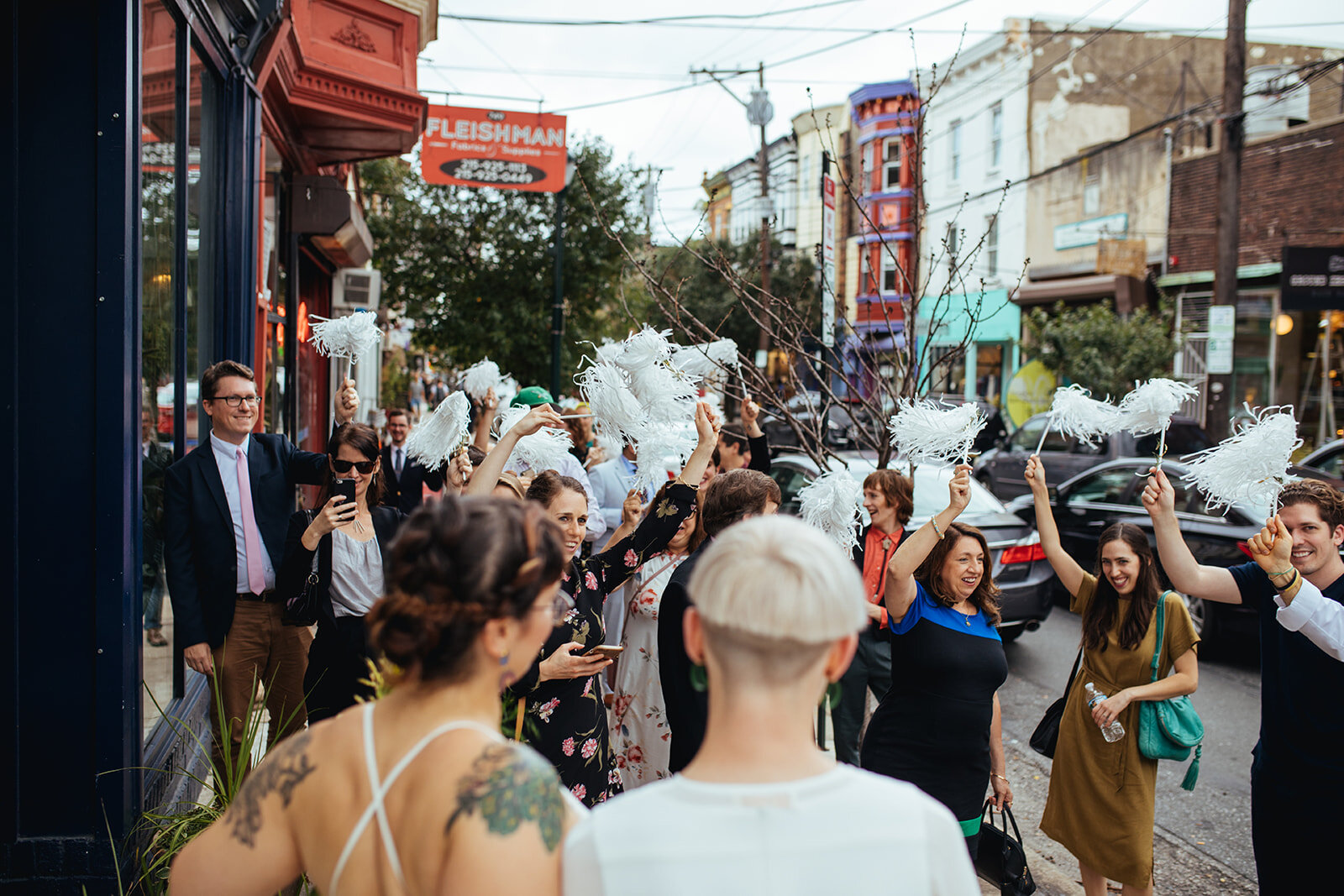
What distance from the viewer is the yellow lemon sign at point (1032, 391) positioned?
847 inches

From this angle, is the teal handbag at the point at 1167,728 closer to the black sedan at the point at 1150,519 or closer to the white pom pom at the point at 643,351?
the white pom pom at the point at 643,351

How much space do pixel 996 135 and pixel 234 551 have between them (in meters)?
28.5

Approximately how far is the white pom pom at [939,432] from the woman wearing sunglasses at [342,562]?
74.3 inches

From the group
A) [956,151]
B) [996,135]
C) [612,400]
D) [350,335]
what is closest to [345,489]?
[612,400]

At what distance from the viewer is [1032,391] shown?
21953mm

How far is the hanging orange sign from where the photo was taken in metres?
10.7

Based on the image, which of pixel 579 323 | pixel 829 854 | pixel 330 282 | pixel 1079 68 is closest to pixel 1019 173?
pixel 1079 68

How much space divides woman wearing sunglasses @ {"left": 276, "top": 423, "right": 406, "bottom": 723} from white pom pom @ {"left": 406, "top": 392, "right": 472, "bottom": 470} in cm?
38

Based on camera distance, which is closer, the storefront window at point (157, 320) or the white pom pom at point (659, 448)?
the storefront window at point (157, 320)

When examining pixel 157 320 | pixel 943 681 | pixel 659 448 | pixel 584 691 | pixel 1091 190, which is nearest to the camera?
pixel 584 691

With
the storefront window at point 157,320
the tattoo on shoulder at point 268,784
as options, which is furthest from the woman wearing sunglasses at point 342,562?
the tattoo on shoulder at point 268,784

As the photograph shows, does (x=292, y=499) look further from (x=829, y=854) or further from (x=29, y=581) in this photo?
(x=829, y=854)

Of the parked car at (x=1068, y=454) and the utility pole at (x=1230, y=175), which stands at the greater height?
the utility pole at (x=1230, y=175)

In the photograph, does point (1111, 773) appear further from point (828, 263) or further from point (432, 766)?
point (432, 766)
